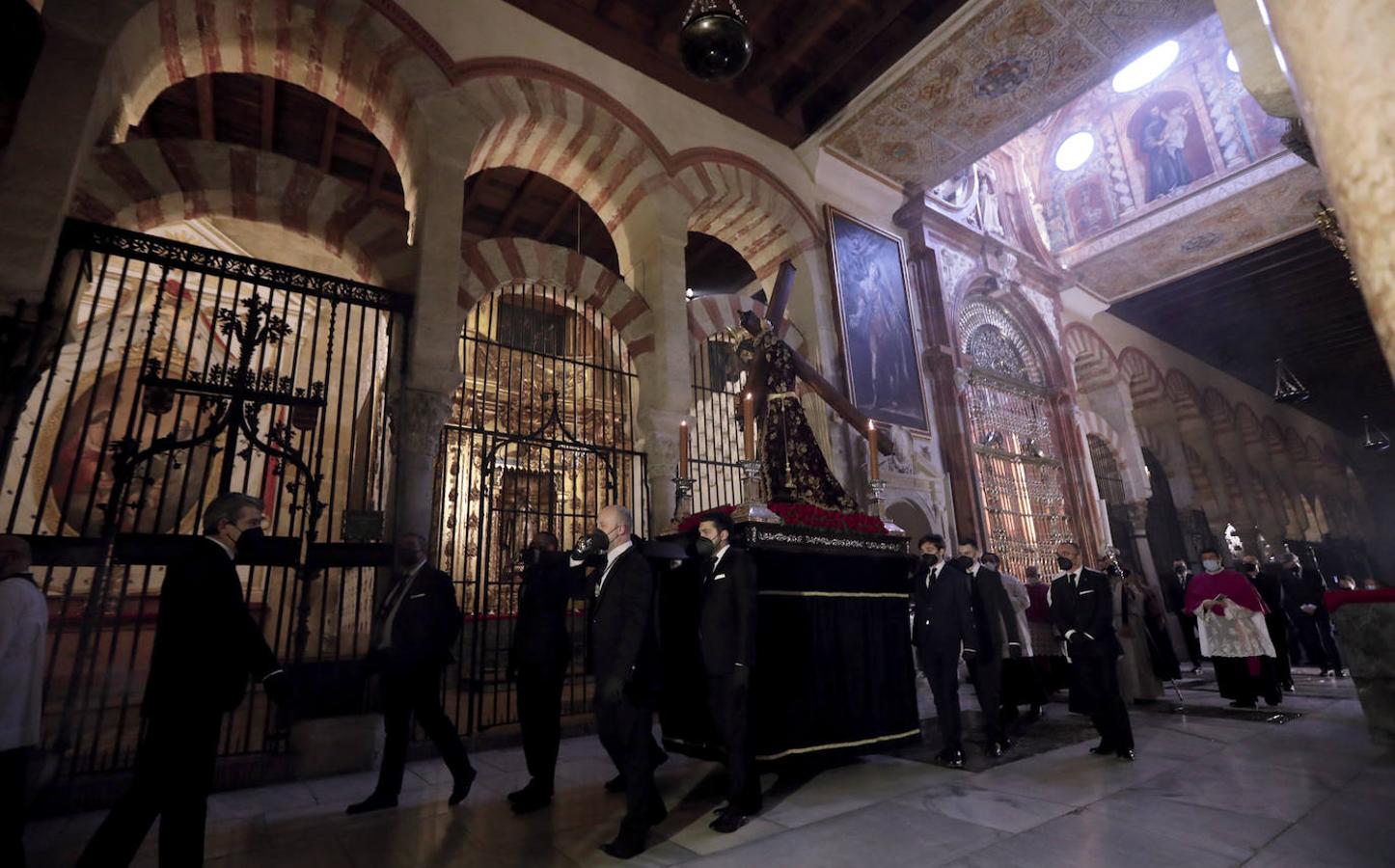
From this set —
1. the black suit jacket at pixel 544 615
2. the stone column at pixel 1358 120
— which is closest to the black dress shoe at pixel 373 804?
the black suit jacket at pixel 544 615

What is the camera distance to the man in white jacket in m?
2.39

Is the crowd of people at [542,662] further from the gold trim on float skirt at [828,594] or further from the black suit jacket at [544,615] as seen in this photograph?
the gold trim on float skirt at [828,594]

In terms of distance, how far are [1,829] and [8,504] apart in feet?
25.6

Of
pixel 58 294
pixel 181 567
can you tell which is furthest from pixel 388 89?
pixel 181 567

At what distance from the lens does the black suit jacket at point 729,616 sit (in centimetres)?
298

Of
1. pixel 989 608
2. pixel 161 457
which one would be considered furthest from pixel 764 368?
pixel 161 457

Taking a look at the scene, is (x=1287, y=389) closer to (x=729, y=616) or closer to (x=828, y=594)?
(x=828, y=594)

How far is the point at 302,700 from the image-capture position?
13.5 ft

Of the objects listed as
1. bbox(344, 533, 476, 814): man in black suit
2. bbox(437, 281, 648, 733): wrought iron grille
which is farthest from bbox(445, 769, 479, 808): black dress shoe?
bbox(437, 281, 648, 733): wrought iron grille

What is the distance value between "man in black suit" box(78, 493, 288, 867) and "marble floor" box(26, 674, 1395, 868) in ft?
1.53

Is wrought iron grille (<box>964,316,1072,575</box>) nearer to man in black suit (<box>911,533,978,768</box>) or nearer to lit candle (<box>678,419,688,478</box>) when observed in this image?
man in black suit (<box>911,533,978,768</box>)

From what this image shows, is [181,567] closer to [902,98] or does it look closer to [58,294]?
[58,294]

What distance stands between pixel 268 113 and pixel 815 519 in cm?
824

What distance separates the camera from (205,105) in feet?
24.1
